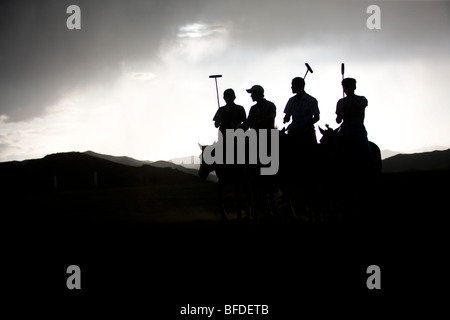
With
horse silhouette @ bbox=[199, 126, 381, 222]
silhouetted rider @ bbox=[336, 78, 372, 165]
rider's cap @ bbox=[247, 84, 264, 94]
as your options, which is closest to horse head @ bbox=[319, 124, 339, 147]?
horse silhouette @ bbox=[199, 126, 381, 222]

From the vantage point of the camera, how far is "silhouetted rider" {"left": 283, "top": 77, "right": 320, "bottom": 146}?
1225cm

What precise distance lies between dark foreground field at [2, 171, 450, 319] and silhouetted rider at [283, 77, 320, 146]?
78.5 inches

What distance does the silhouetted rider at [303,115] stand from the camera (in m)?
12.2

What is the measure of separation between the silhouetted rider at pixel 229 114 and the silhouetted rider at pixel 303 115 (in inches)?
48.0

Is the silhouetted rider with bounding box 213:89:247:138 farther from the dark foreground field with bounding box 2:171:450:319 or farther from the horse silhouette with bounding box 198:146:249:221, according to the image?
the dark foreground field with bounding box 2:171:450:319

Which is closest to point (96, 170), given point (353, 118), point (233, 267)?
point (353, 118)

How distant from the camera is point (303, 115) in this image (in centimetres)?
1234

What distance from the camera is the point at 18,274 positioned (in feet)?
24.2

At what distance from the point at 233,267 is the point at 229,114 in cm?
627

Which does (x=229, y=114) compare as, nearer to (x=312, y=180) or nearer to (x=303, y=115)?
(x=303, y=115)

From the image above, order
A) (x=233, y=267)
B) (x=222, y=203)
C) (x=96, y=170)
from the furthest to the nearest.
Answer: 1. (x=96, y=170)
2. (x=222, y=203)
3. (x=233, y=267)

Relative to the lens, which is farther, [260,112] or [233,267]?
[260,112]

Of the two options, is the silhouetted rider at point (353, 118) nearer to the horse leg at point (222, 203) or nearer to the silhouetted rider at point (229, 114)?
the silhouetted rider at point (229, 114)

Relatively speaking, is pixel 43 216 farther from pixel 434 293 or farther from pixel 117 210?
pixel 434 293
